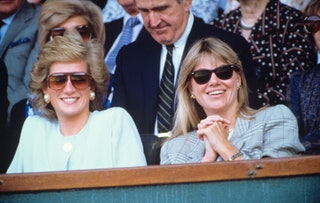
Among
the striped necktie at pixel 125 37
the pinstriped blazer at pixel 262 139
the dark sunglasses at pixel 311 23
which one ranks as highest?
the dark sunglasses at pixel 311 23

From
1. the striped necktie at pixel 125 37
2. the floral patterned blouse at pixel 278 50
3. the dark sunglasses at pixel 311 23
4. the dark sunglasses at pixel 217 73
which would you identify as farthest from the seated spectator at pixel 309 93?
the striped necktie at pixel 125 37

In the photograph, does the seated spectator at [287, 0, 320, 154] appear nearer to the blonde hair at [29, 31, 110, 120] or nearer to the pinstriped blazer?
the pinstriped blazer

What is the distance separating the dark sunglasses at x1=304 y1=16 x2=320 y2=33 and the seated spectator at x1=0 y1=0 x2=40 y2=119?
1.75 m

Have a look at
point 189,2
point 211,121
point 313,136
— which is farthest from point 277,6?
point 211,121

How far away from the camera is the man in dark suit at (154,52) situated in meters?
4.74

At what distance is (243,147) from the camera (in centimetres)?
394

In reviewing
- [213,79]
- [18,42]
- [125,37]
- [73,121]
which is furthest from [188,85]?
[18,42]

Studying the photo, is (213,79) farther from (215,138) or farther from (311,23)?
(311,23)

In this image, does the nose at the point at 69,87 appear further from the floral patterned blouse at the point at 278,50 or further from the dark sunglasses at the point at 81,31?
the floral patterned blouse at the point at 278,50

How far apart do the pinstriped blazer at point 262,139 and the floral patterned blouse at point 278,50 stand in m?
0.78

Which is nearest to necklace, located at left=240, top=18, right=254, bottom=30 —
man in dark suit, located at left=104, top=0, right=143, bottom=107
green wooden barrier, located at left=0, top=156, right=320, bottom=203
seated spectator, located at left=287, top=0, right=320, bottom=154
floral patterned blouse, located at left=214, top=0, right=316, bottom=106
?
floral patterned blouse, located at left=214, top=0, right=316, bottom=106

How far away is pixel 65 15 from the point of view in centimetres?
489

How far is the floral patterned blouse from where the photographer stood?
4793 millimetres

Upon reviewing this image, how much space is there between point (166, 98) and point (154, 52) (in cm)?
32
